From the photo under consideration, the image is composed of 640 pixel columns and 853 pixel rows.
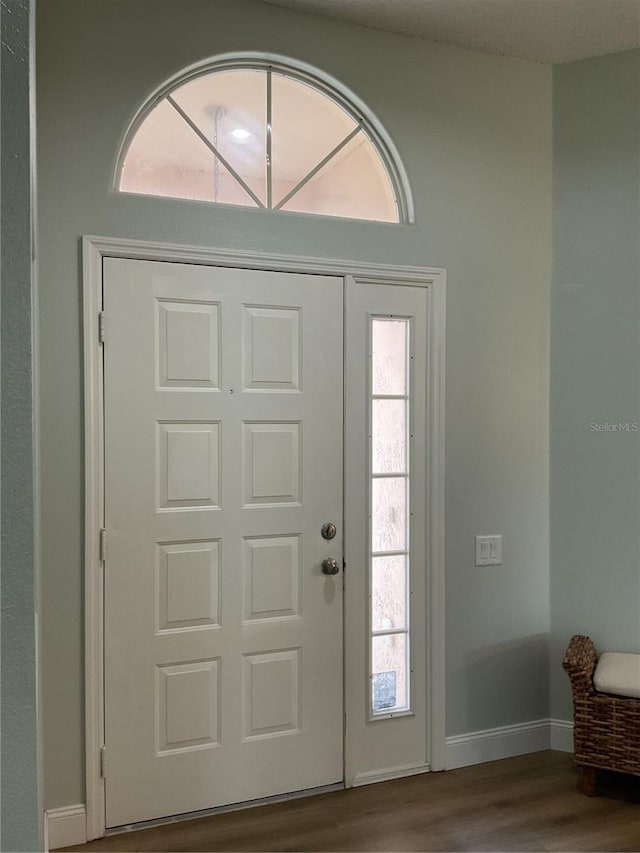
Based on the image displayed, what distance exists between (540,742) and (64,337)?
2597 mm

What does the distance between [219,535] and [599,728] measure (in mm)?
1601

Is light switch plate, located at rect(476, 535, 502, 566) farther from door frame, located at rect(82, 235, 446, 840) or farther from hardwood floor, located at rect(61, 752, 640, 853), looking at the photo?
hardwood floor, located at rect(61, 752, 640, 853)

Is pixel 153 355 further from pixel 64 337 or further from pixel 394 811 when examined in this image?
pixel 394 811

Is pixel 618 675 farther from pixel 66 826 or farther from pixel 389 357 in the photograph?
pixel 66 826

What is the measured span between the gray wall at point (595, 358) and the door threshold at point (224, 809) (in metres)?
1.12

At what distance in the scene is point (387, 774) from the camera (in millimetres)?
2912

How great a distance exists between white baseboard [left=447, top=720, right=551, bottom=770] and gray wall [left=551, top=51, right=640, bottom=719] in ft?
0.44

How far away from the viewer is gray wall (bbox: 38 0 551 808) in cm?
244

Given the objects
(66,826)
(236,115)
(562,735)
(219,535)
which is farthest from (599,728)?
(236,115)

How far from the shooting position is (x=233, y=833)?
8.23ft

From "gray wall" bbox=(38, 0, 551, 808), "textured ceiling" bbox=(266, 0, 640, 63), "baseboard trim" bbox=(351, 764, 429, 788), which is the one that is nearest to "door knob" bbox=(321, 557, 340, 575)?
"gray wall" bbox=(38, 0, 551, 808)

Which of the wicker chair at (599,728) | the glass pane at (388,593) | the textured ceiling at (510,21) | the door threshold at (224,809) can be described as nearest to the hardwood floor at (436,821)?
the door threshold at (224,809)

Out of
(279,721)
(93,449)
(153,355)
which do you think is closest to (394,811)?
A: (279,721)

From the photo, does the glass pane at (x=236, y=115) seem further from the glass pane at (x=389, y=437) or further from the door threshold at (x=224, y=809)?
the door threshold at (x=224, y=809)
